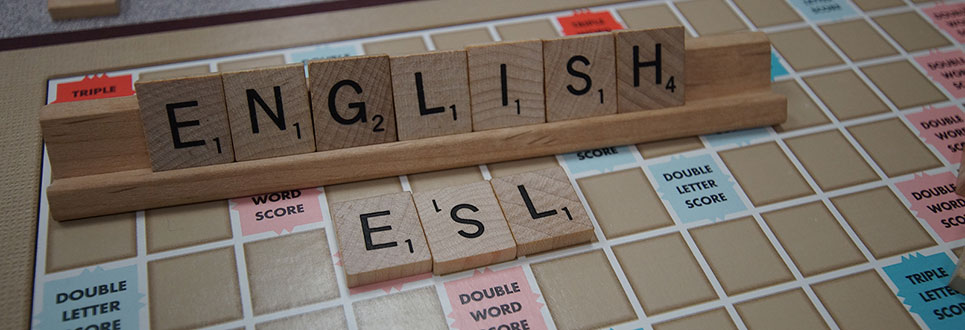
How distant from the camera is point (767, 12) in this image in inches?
92.4

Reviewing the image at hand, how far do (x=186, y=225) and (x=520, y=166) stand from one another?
2.47 feet

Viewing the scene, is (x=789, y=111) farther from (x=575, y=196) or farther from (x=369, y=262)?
(x=369, y=262)

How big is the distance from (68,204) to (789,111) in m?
1.72

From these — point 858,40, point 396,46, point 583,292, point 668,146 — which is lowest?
point 583,292

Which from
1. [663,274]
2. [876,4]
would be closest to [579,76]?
[663,274]

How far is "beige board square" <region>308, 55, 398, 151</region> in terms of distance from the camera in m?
1.74

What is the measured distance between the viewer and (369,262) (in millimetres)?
1595

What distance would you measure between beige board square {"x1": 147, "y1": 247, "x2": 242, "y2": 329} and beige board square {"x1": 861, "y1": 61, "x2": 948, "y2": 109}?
1703 mm

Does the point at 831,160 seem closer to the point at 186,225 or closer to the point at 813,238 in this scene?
the point at 813,238

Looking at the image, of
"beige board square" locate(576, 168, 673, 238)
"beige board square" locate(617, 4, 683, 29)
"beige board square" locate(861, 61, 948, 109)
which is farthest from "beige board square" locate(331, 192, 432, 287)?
"beige board square" locate(861, 61, 948, 109)

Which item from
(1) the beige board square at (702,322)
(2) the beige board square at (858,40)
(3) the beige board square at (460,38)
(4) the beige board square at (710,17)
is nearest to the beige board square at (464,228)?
(1) the beige board square at (702,322)

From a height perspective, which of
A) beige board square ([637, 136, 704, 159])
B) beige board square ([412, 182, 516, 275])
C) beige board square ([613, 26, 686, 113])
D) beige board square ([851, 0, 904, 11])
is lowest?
beige board square ([412, 182, 516, 275])

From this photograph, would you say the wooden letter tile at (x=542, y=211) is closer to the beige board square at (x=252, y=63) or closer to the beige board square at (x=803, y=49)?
the beige board square at (x=252, y=63)

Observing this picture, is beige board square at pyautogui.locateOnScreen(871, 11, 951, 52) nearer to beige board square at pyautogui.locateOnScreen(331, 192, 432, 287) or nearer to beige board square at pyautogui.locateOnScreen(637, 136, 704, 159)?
beige board square at pyautogui.locateOnScreen(637, 136, 704, 159)
